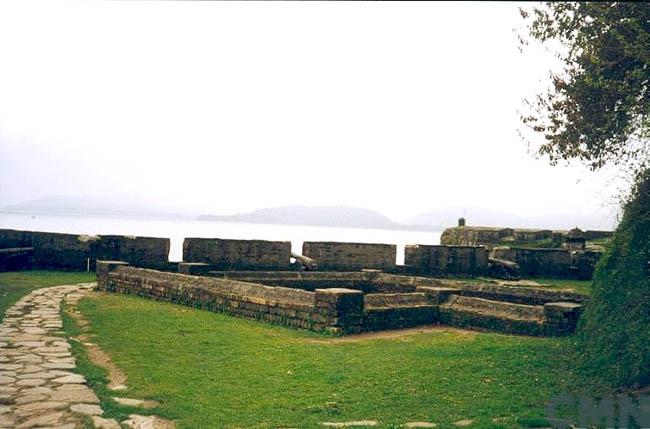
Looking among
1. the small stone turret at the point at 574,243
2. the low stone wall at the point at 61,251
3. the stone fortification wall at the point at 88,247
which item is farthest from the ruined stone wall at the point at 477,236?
the low stone wall at the point at 61,251

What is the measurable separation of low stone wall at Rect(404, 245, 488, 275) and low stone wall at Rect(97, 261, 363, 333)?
9.32 m

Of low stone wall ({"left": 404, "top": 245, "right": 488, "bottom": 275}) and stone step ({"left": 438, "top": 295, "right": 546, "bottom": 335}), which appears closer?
stone step ({"left": 438, "top": 295, "right": 546, "bottom": 335})

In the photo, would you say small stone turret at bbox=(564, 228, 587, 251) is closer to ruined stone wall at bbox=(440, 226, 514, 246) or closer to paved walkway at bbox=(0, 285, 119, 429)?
ruined stone wall at bbox=(440, 226, 514, 246)

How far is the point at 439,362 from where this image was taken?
327 inches

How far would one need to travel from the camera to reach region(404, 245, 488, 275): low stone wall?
2125 cm

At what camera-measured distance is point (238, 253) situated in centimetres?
1920

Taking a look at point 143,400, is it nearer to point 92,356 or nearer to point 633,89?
point 92,356

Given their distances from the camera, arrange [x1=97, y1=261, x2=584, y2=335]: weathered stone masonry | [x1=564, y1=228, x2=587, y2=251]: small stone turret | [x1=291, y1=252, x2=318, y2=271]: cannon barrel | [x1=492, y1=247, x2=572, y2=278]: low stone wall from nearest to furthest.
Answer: [x1=97, y1=261, x2=584, y2=335]: weathered stone masonry < [x1=291, y1=252, x2=318, y2=271]: cannon barrel < [x1=492, y1=247, x2=572, y2=278]: low stone wall < [x1=564, y1=228, x2=587, y2=251]: small stone turret

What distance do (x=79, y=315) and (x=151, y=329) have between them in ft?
6.75

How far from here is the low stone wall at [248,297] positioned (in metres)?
11.1

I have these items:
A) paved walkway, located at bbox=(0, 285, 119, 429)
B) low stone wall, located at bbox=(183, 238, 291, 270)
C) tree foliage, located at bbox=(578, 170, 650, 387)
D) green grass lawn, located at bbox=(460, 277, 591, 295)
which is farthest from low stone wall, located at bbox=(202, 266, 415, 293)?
tree foliage, located at bbox=(578, 170, 650, 387)

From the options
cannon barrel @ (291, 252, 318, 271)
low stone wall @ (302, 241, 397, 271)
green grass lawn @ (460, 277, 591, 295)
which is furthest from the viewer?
low stone wall @ (302, 241, 397, 271)

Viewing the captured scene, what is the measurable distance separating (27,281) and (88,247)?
362 cm

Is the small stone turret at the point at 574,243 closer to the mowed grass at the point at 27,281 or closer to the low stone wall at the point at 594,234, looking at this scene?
the low stone wall at the point at 594,234
